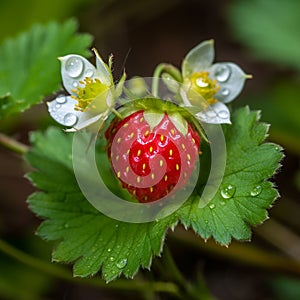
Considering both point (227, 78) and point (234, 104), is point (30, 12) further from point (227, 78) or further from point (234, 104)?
point (227, 78)

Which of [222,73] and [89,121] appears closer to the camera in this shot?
[89,121]

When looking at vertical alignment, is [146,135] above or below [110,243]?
above

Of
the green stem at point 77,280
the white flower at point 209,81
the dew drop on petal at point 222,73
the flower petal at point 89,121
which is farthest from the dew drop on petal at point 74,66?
the green stem at point 77,280

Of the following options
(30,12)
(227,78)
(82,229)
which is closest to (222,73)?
(227,78)

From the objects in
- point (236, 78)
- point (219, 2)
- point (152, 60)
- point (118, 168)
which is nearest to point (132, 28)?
point (152, 60)

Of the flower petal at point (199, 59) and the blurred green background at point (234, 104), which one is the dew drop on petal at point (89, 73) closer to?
the flower petal at point (199, 59)

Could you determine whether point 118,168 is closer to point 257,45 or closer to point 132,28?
point 257,45

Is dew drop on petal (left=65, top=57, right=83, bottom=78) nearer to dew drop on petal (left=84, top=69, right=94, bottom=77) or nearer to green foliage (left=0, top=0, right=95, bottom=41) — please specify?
dew drop on petal (left=84, top=69, right=94, bottom=77)
